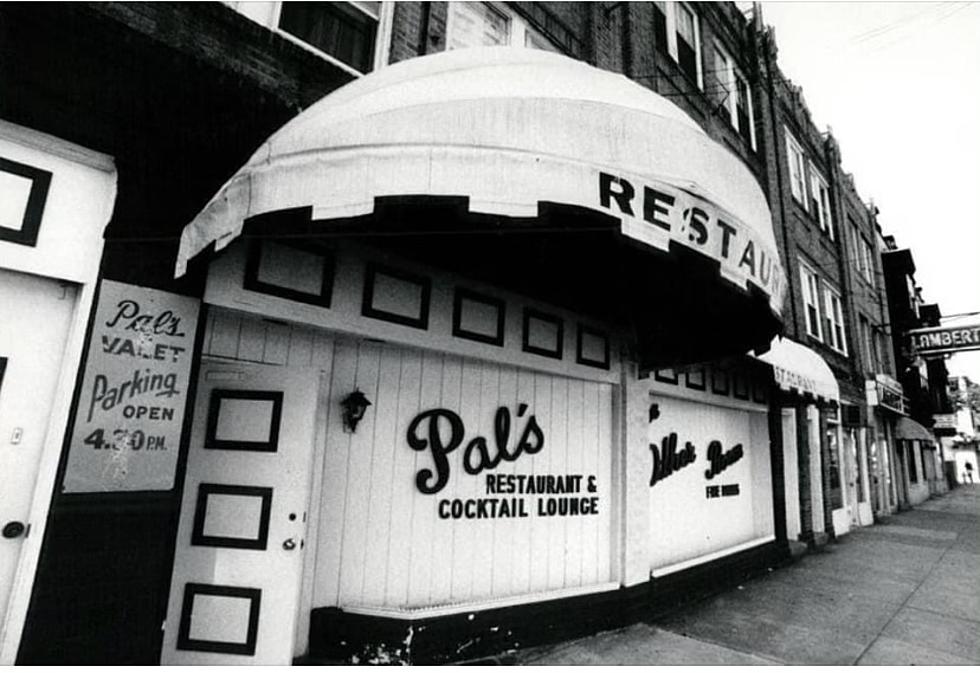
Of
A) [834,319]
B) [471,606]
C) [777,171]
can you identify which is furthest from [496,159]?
[834,319]

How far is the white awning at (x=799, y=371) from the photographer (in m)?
8.26

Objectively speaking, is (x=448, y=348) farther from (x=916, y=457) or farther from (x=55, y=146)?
(x=916, y=457)

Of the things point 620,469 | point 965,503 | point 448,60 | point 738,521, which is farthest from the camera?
point 965,503

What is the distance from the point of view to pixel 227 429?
377 centimetres

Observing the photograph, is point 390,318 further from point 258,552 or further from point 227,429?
point 258,552

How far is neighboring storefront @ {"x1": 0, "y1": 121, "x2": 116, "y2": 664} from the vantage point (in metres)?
2.86

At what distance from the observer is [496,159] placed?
291cm

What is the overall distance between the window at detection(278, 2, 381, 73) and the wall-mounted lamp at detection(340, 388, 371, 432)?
314cm

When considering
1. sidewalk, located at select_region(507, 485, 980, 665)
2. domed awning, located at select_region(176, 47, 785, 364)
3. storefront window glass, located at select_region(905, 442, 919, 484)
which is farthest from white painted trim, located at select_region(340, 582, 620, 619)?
storefront window glass, located at select_region(905, 442, 919, 484)

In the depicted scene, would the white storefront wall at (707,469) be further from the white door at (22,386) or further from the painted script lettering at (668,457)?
the white door at (22,386)

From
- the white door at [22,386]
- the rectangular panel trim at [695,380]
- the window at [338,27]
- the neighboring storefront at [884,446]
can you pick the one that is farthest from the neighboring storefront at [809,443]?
the white door at [22,386]

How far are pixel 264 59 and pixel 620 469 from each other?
5313 millimetres

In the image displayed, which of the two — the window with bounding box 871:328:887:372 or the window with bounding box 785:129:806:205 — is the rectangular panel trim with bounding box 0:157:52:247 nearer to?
the window with bounding box 785:129:806:205

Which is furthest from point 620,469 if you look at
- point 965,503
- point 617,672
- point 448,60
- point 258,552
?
point 965,503
